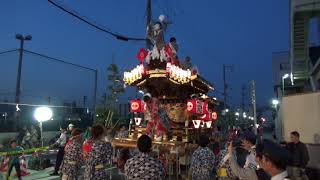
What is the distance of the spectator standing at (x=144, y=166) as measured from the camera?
200 inches

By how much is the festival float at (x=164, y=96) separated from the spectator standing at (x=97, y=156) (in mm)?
5613

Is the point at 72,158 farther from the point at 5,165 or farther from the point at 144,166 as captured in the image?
the point at 5,165

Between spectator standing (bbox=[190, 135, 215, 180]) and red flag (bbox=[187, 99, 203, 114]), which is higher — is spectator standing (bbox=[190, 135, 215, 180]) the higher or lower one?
the lower one

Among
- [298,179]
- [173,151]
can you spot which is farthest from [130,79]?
[298,179]

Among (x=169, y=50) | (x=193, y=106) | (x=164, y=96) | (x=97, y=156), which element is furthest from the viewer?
(x=164, y=96)

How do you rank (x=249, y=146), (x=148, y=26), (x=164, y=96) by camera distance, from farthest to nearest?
1. (x=164, y=96)
2. (x=148, y=26)
3. (x=249, y=146)

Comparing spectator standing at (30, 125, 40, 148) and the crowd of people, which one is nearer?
the crowd of people

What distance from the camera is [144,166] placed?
509 cm

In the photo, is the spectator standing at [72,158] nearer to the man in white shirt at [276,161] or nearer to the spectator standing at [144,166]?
the spectator standing at [144,166]

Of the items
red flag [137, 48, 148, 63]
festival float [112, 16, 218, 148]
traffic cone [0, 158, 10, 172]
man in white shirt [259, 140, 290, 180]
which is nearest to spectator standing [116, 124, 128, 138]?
festival float [112, 16, 218, 148]

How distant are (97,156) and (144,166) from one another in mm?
2117

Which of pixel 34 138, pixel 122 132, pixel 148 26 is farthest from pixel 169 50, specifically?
pixel 34 138

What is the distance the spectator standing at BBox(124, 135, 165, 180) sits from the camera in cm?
509

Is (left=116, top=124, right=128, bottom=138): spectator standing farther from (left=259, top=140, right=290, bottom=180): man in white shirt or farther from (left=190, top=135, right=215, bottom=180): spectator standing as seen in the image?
(left=259, top=140, right=290, bottom=180): man in white shirt
